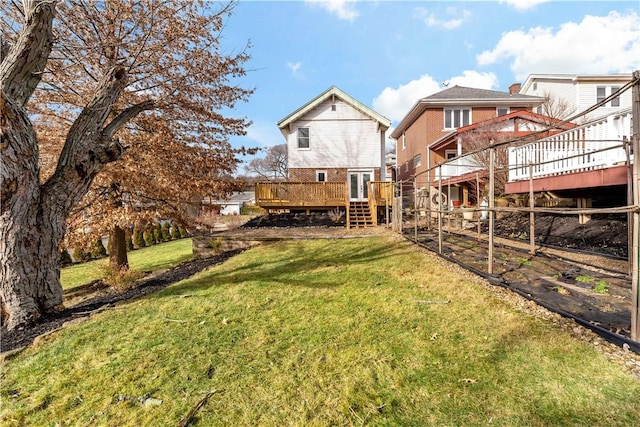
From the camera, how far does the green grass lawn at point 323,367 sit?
2.10 metres

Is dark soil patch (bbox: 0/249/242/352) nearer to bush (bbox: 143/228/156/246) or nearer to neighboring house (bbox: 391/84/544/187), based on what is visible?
bush (bbox: 143/228/156/246)

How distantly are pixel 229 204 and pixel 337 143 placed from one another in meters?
7.21

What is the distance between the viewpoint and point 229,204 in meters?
15.9

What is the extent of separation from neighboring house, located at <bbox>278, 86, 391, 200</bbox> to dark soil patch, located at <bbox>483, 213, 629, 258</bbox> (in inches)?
346

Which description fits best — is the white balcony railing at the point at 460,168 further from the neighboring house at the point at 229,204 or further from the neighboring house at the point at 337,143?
the neighboring house at the point at 229,204

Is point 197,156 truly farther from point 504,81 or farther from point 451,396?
point 504,81

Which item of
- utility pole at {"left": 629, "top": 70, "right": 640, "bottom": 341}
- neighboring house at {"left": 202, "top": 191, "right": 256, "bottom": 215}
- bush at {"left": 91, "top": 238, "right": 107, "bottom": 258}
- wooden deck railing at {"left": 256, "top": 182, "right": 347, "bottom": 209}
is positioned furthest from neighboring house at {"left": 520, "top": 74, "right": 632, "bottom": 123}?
bush at {"left": 91, "top": 238, "right": 107, "bottom": 258}

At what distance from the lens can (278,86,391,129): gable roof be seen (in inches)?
688

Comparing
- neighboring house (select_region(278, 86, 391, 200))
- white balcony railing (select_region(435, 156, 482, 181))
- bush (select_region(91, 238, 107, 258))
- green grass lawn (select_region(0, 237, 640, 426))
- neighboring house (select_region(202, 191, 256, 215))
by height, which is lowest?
bush (select_region(91, 238, 107, 258))

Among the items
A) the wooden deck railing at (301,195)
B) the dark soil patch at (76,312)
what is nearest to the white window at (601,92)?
the wooden deck railing at (301,195)

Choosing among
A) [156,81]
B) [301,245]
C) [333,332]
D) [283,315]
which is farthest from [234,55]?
[333,332]

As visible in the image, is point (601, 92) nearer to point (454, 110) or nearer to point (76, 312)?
point (454, 110)

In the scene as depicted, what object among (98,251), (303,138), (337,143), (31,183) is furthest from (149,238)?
(31,183)

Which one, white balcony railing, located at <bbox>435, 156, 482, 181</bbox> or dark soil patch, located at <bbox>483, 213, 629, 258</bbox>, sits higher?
white balcony railing, located at <bbox>435, 156, 482, 181</bbox>
